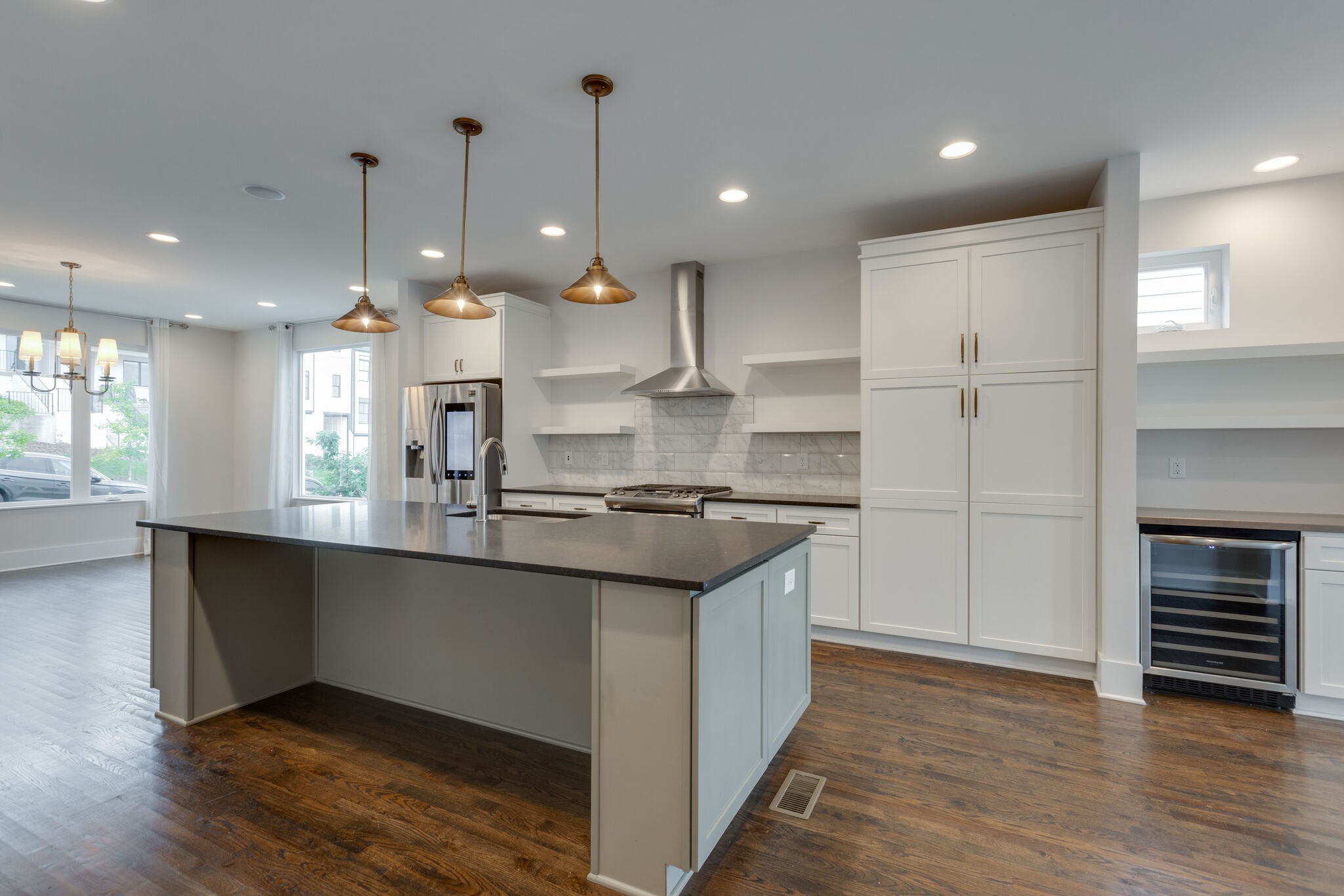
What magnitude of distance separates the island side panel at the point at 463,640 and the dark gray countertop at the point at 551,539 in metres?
0.20

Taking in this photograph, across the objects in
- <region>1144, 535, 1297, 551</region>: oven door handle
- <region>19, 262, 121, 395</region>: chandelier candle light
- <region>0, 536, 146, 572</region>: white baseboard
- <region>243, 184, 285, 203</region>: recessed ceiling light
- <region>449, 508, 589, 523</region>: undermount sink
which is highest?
<region>243, 184, 285, 203</region>: recessed ceiling light

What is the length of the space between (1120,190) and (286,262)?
17.8 ft

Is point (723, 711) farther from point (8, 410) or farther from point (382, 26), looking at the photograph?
point (8, 410)

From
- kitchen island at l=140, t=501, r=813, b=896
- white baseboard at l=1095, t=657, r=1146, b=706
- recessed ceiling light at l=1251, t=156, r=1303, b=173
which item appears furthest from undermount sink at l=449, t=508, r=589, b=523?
recessed ceiling light at l=1251, t=156, r=1303, b=173

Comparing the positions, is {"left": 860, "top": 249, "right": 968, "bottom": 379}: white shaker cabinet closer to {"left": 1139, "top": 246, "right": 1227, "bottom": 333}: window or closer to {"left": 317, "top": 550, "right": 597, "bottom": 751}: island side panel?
{"left": 1139, "top": 246, "right": 1227, "bottom": 333}: window

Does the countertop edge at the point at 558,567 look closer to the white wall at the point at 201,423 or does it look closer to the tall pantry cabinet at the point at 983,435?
the tall pantry cabinet at the point at 983,435

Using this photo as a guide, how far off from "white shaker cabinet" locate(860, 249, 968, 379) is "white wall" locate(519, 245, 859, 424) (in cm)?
65

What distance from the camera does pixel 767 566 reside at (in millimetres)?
2195

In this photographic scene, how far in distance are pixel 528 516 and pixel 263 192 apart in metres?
2.30

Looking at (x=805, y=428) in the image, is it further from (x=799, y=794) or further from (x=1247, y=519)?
(x=799, y=794)

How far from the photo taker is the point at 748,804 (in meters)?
2.18

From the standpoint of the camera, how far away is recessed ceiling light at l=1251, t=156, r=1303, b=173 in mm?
3072

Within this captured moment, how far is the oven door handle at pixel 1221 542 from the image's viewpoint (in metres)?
2.91

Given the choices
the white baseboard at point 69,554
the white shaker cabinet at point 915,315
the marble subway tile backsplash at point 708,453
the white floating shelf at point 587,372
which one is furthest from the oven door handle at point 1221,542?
the white baseboard at point 69,554
